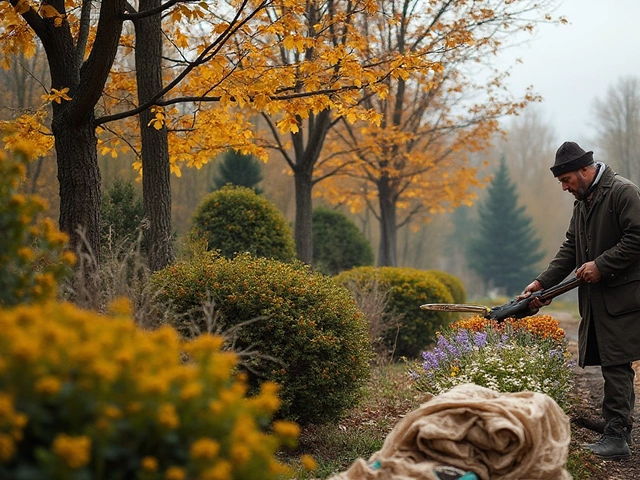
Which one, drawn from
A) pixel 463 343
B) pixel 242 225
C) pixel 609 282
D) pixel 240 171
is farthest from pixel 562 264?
pixel 240 171

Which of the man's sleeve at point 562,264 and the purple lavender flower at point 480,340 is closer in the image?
the man's sleeve at point 562,264

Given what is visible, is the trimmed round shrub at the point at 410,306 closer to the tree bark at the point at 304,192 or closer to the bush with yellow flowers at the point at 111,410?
the tree bark at the point at 304,192

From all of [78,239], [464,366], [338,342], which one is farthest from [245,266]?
[464,366]

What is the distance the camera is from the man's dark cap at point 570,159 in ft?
16.2

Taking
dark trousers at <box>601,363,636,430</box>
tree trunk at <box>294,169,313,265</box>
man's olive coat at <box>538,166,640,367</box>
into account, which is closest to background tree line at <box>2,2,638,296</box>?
tree trunk at <box>294,169,313,265</box>

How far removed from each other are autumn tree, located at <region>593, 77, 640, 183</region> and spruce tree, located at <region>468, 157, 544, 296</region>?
227 inches

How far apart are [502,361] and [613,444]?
3.06 feet

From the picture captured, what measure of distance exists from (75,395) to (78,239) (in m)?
3.67

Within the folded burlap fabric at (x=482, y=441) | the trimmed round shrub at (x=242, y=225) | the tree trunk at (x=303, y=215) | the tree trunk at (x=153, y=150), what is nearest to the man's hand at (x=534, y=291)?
the folded burlap fabric at (x=482, y=441)

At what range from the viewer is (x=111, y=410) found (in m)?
1.66

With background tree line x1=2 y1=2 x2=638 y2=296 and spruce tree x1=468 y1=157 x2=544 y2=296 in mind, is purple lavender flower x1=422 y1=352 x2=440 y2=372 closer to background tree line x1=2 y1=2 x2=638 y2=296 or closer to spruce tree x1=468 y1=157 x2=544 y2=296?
background tree line x1=2 y1=2 x2=638 y2=296

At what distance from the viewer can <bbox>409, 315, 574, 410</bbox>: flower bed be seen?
476cm

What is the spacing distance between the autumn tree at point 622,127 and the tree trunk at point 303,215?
30941mm

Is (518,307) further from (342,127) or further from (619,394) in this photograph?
(342,127)
